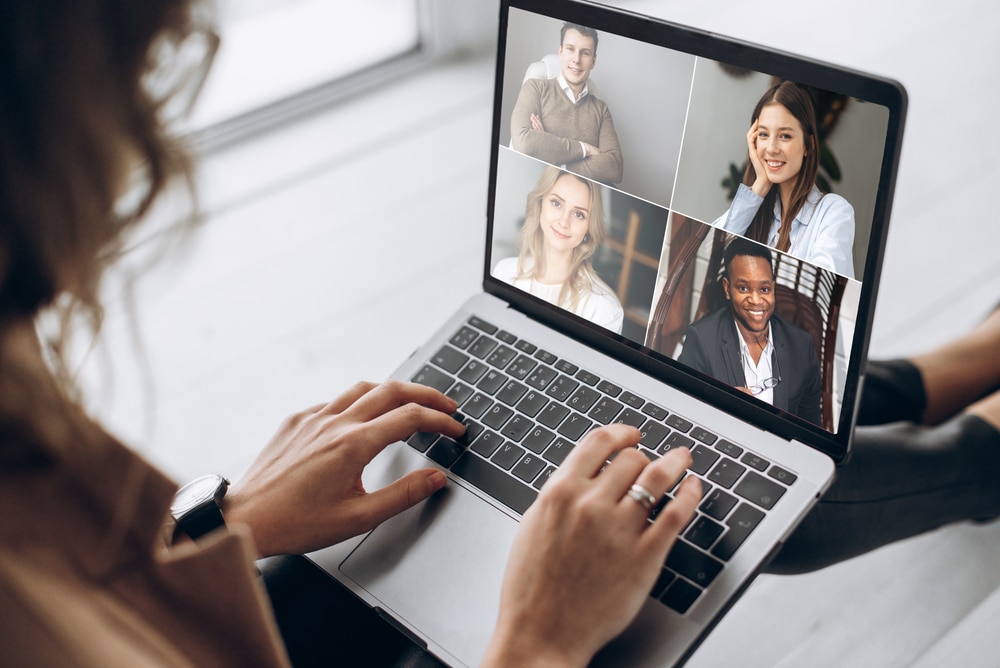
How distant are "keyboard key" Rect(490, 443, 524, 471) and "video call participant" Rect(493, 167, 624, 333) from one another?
0.47 ft

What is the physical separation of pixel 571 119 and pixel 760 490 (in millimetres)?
337

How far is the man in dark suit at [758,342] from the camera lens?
2.16 feet

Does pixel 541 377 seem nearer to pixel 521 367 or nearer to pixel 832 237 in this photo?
pixel 521 367

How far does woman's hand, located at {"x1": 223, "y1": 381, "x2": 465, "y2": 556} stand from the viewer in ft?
→ 2.16

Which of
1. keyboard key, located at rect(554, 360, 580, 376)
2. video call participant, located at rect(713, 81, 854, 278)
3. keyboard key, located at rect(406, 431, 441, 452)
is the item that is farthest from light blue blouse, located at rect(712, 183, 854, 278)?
keyboard key, located at rect(406, 431, 441, 452)

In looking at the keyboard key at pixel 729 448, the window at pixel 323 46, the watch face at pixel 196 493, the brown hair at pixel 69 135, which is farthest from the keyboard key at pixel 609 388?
the window at pixel 323 46

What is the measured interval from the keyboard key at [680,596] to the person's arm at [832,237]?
0.25 m


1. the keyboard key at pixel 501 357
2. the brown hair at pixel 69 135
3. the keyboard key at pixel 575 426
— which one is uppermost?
the brown hair at pixel 69 135

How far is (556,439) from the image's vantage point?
0.73 meters

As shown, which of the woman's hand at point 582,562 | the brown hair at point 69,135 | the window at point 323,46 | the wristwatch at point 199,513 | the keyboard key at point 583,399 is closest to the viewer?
the brown hair at point 69,135

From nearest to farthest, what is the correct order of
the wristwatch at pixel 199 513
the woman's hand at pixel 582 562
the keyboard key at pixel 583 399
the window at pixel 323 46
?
the woman's hand at pixel 582 562, the wristwatch at pixel 199 513, the keyboard key at pixel 583 399, the window at pixel 323 46

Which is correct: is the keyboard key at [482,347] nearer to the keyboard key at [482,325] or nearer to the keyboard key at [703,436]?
the keyboard key at [482,325]

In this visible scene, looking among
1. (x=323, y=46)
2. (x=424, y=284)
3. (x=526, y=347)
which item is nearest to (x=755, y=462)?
(x=526, y=347)

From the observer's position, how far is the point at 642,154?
2.25 ft
